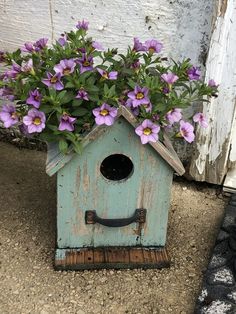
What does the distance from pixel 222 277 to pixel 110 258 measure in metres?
0.50

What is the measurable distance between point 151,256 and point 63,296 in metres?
0.44

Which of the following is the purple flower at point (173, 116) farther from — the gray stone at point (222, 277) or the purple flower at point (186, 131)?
the gray stone at point (222, 277)

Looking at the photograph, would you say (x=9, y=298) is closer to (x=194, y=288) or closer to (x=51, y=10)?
(x=194, y=288)

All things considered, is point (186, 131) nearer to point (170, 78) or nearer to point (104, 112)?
point (170, 78)

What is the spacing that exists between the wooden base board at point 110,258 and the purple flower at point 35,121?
65 cm

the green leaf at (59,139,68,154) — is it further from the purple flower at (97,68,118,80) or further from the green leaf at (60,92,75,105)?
the purple flower at (97,68,118,80)

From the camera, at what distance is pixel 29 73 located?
7.51ft

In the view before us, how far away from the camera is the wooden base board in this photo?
255 cm

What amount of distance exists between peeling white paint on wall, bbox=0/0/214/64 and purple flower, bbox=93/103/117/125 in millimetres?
933

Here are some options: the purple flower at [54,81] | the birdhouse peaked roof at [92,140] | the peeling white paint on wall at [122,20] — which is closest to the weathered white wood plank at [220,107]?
the peeling white paint on wall at [122,20]

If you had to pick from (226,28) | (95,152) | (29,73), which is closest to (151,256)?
(95,152)

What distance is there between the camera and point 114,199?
2492mm

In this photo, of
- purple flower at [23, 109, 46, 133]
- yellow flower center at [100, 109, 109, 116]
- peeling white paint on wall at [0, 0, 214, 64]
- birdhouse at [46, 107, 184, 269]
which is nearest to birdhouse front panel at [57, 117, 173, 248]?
birdhouse at [46, 107, 184, 269]

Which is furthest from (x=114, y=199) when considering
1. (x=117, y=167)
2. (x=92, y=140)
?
(x=92, y=140)
